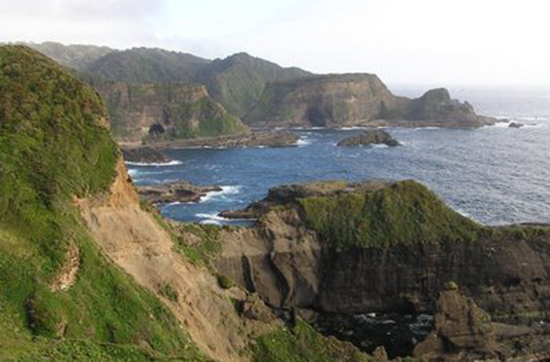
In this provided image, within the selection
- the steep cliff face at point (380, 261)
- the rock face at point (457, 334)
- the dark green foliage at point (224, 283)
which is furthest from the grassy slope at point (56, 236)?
the rock face at point (457, 334)

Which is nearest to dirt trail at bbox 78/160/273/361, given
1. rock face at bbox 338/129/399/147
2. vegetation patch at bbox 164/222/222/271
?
vegetation patch at bbox 164/222/222/271

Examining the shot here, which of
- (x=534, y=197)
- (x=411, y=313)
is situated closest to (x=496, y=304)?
(x=411, y=313)

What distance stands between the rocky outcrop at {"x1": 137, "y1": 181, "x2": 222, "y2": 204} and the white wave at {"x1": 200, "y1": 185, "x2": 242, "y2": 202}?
94cm

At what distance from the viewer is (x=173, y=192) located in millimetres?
121938

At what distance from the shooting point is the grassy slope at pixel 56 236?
30719mm

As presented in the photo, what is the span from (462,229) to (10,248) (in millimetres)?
47904

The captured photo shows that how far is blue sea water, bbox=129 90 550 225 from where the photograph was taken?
110500 millimetres

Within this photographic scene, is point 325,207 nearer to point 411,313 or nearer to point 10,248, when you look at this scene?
point 411,313

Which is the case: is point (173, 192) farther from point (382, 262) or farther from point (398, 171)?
point (382, 262)

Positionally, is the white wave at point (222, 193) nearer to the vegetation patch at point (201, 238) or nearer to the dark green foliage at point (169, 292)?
the vegetation patch at point (201, 238)

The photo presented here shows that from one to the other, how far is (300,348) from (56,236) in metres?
21.0

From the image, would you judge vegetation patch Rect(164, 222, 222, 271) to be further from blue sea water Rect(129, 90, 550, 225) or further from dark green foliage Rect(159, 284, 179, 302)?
blue sea water Rect(129, 90, 550, 225)

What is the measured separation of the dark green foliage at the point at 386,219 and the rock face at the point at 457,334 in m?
12.0

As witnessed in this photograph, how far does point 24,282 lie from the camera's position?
32.3 meters
